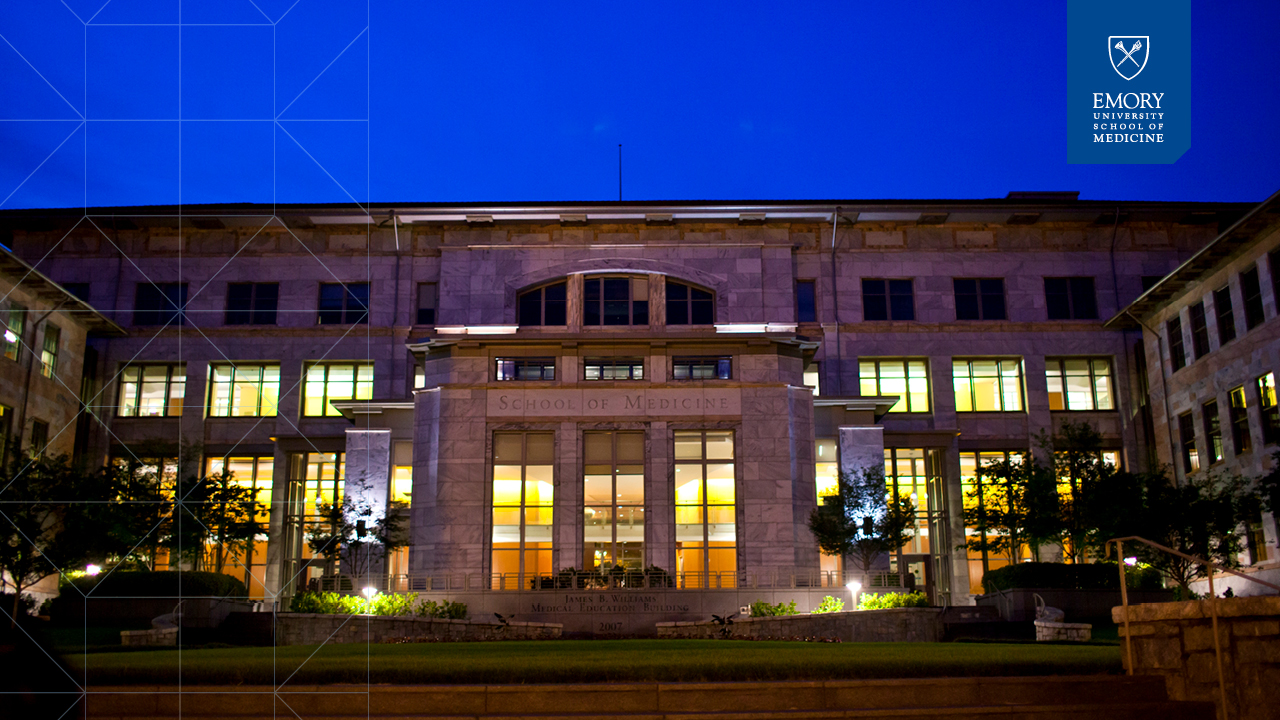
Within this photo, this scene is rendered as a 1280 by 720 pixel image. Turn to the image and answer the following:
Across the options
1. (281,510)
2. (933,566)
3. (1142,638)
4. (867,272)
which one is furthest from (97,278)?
(1142,638)

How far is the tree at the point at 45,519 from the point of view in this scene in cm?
3122

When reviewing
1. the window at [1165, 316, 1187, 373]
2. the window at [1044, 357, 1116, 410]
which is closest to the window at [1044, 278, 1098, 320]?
the window at [1044, 357, 1116, 410]

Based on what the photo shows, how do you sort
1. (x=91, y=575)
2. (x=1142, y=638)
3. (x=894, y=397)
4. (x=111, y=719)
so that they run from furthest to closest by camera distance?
(x=894, y=397) < (x=91, y=575) < (x=1142, y=638) < (x=111, y=719)

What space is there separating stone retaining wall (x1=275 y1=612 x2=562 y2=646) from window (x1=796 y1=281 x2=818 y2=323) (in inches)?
970

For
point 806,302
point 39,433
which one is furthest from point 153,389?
point 806,302

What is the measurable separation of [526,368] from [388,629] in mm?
13878

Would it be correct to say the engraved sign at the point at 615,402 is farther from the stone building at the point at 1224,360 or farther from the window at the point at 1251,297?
the window at the point at 1251,297

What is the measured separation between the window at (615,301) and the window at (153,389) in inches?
801

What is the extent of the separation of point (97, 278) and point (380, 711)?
47.0 meters

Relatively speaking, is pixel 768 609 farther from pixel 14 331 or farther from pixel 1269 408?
pixel 14 331

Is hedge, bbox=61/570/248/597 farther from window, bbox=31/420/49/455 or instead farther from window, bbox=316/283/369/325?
window, bbox=316/283/369/325

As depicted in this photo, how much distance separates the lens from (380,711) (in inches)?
543

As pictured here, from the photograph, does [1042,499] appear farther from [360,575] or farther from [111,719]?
[111,719]

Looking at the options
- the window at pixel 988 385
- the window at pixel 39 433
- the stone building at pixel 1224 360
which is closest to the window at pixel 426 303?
the window at pixel 39 433
